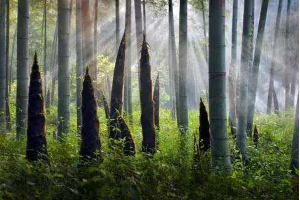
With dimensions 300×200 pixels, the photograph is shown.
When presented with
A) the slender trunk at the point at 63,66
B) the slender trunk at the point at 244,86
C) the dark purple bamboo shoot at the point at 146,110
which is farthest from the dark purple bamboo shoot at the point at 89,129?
the slender trunk at the point at 63,66

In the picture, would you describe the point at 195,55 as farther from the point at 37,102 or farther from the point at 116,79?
the point at 37,102

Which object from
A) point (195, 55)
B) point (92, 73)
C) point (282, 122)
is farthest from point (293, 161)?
point (195, 55)

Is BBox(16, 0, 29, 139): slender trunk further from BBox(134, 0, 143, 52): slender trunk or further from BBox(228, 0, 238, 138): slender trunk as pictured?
BBox(228, 0, 238, 138): slender trunk

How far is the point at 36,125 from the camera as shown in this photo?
6285 mm

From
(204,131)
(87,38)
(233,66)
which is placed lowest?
(204,131)

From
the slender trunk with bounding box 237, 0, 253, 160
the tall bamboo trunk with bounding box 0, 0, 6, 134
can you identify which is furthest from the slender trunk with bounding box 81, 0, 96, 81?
the slender trunk with bounding box 237, 0, 253, 160

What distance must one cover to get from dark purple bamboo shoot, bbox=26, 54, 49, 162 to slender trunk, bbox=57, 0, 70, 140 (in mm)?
3387

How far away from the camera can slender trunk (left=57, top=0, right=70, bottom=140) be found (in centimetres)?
986

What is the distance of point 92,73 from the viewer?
45.0 feet

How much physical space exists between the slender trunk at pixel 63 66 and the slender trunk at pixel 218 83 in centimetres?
485

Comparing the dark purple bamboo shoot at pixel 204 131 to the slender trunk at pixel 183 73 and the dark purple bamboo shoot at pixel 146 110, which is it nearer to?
the dark purple bamboo shoot at pixel 146 110

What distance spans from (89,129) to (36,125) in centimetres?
82

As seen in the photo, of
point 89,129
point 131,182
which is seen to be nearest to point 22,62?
point 89,129

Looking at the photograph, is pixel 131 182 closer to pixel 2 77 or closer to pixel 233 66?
pixel 2 77
